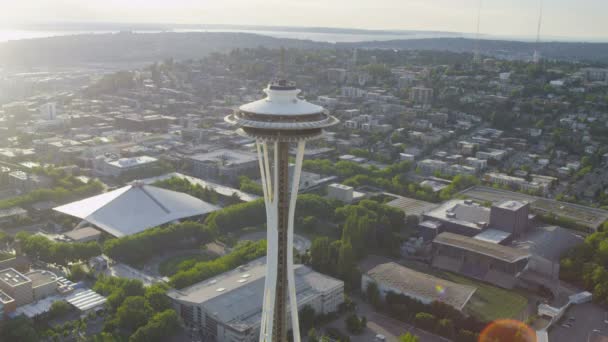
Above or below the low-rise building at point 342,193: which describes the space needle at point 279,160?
above

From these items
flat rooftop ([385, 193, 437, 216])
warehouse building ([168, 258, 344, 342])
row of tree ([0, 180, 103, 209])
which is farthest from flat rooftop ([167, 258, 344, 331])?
row of tree ([0, 180, 103, 209])

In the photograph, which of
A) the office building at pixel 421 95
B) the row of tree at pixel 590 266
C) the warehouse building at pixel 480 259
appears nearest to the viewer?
the row of tree at pixel 590 266

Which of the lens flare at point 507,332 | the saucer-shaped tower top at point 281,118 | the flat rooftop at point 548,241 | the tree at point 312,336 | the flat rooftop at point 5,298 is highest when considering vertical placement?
the saucer-shaped tower top at point 281,118

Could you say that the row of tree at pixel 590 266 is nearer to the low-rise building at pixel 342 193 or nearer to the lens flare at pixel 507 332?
the lens flare at pixel 507 332

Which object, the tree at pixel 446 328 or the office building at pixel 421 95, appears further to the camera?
the office building at pixel 421 95

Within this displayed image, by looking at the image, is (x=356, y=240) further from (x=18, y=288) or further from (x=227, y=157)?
(x=227, y=157)

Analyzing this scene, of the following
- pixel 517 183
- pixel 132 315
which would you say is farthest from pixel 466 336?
pixel 517 183

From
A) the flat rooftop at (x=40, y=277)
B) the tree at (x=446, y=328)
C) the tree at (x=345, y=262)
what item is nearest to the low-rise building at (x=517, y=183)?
the tree at (x=345, y=262)
